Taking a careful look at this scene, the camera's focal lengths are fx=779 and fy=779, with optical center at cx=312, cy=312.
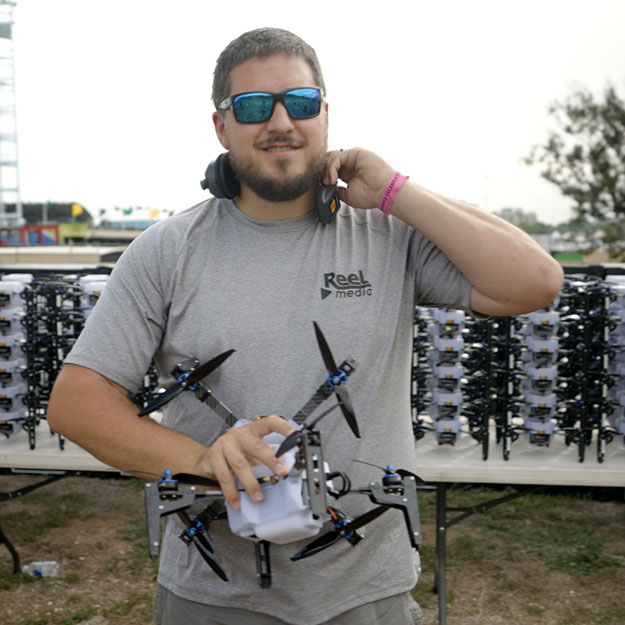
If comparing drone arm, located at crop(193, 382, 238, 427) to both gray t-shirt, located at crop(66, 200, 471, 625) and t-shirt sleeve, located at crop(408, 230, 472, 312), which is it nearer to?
gray t-shirt, located at crop(66, 200, 471, 625)

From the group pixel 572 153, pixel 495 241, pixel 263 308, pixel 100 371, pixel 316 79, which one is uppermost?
pixel 572 153

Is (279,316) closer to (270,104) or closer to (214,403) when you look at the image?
(214,403)

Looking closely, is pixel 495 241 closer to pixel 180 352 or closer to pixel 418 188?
pixel 418 188

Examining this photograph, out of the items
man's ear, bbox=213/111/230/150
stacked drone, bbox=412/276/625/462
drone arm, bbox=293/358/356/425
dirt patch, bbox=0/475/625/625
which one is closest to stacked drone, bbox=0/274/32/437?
dirt patch, bbox=0/475/625/625

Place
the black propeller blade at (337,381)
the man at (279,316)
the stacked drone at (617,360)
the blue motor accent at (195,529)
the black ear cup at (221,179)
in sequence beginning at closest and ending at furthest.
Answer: the black propeller blade at (337,381) < the blue motor accent at (195,529) < the man at (279,316) < the black ear cup at (221,179) < the stacked drone at (617,360)

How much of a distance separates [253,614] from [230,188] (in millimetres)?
1148

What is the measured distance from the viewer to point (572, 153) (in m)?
31.7

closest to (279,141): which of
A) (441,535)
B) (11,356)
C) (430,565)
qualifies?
(441,535)

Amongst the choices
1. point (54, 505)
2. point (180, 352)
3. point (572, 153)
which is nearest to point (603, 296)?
point (180, 352)

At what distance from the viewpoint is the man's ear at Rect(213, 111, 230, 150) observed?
2191 mm

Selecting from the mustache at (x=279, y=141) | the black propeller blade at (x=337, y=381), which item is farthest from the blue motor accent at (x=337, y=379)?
the mustache at (x=279, y=141)

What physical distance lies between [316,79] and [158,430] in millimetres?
1025

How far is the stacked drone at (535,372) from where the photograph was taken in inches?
193

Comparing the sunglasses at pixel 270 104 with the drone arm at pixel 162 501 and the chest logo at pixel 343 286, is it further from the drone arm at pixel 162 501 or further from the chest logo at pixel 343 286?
the drone arm at pixel 162 501
